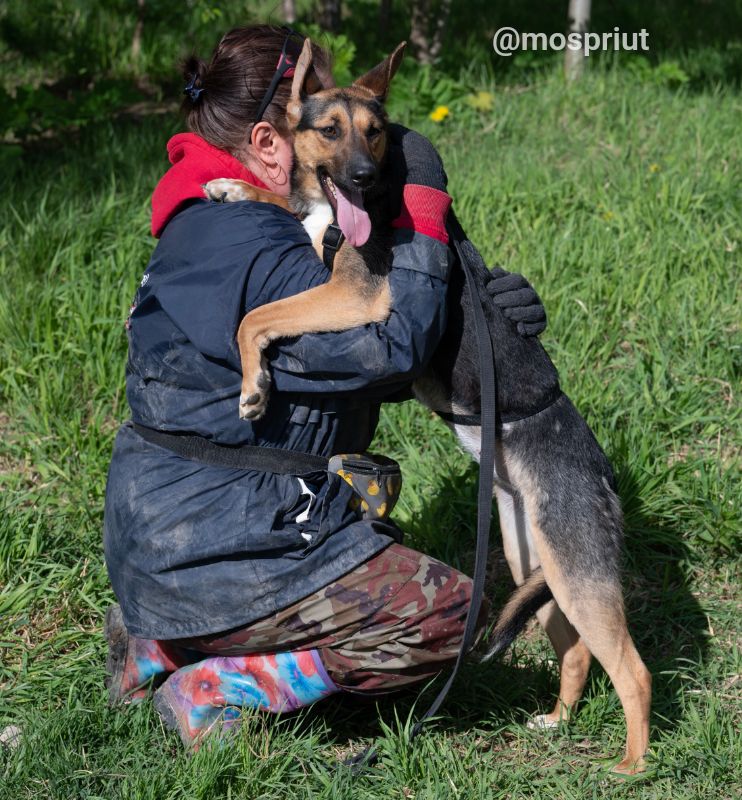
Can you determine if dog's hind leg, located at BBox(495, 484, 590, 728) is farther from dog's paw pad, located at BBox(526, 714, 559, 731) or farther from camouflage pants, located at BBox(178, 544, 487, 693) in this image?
camouflage pants, located at BBox(178, 544, 487, 693)

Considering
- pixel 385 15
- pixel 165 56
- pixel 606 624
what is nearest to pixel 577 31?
pixel 385 15

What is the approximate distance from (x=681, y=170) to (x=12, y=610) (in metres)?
4.47

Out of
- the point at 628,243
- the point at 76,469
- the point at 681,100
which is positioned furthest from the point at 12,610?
the point at 681,100

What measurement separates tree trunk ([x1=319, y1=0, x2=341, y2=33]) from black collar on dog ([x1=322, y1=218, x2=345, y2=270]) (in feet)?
17.1

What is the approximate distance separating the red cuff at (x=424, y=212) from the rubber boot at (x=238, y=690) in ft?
3.99

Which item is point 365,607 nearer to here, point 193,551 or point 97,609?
point 193,551

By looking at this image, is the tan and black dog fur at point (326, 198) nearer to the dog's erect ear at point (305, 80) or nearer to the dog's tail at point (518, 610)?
the dog's erect ear at point (305, 80)

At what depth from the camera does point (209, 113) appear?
270 centimetres

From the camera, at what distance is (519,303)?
2803mm

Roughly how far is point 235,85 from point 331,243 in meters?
0.53

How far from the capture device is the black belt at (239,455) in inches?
103

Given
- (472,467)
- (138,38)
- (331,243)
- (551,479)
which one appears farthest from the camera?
(138,38)

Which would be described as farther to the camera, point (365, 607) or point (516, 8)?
point (516, 8)

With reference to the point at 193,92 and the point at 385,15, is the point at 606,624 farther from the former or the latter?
the point at 385,15
